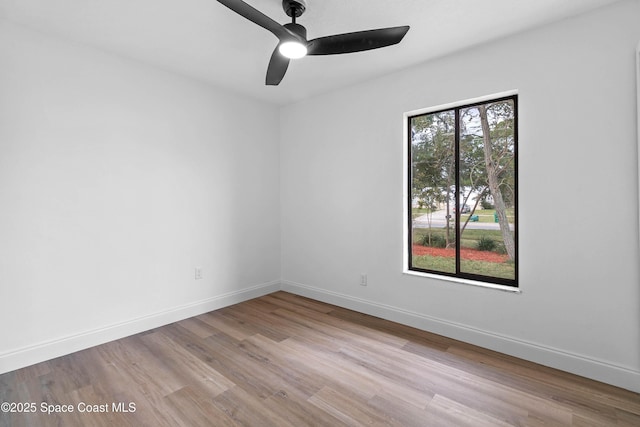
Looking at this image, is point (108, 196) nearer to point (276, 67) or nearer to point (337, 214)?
point (276, 67)

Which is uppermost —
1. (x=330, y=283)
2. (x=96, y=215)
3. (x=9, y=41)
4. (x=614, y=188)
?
(x=9, y=41)

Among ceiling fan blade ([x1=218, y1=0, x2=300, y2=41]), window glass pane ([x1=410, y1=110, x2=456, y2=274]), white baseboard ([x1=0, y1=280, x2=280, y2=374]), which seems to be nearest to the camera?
ceiling fan blade ([x1=218, y1=0, x2=300, y2=41])

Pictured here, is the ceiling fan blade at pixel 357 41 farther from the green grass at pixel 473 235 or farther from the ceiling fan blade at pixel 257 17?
the green grass at pixel 473 235

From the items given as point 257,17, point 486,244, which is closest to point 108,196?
point 257,17

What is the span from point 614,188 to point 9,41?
4.23 meters

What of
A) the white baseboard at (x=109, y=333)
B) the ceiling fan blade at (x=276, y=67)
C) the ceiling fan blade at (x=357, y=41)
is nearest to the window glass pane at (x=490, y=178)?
the ceiling fan blade at (x=357, y=41)

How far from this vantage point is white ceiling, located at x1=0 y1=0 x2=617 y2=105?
2.01 meters

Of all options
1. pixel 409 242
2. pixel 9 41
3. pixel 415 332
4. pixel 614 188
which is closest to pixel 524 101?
pixel 614 188

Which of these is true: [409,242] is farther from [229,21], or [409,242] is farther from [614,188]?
[229,21]

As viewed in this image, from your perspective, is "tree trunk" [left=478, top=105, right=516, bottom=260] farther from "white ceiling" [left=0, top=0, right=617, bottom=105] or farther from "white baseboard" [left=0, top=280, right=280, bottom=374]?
"white baseboard" [left=0, top=280, right=280, bottom=374]

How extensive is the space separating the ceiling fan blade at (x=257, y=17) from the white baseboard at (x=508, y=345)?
2.54 m

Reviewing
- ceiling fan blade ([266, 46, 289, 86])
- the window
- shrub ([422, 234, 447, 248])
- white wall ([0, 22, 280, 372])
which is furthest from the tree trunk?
white wall ([0, 22, 280, 372])

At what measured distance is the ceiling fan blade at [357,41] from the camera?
1.78 metres

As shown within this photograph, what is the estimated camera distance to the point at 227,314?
10.7 feet
